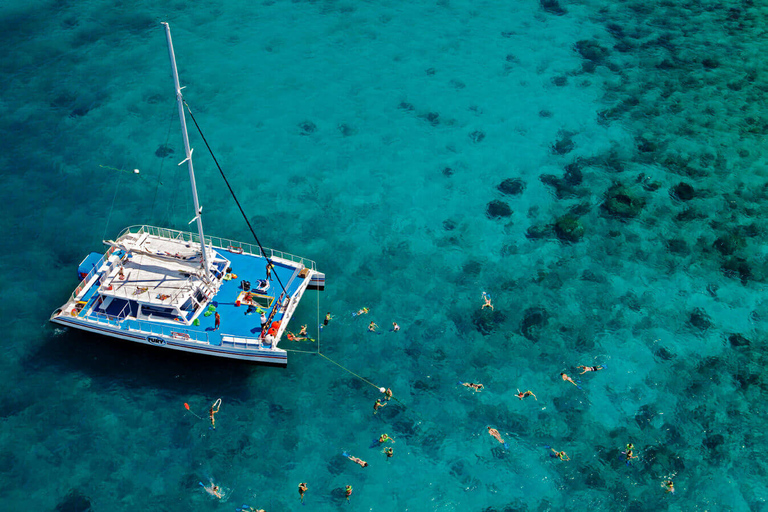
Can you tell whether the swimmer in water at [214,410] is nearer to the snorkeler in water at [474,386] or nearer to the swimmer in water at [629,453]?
the snorkeler in water at [474,386]

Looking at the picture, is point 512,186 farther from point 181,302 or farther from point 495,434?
point 181,302

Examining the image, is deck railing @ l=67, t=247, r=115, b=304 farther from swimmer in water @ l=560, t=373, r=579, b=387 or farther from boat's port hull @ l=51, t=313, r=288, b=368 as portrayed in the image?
swimmer in water @ l=560, t=373, r=579, b=387

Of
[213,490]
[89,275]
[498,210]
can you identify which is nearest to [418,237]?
[498,210]

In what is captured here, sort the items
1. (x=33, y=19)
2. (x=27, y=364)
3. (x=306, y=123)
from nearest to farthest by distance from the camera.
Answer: (x=27, y=364)
(x=306, y=123)
(x=33, y=19)

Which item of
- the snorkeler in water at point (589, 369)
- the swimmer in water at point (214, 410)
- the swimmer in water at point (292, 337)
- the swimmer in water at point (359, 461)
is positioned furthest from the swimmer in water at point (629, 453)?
the swimmer in water at point (214, 410)

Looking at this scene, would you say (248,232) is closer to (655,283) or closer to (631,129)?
(655,283)

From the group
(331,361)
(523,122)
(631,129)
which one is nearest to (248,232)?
(331,361)

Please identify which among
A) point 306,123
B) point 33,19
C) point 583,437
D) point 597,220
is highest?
point 33,19

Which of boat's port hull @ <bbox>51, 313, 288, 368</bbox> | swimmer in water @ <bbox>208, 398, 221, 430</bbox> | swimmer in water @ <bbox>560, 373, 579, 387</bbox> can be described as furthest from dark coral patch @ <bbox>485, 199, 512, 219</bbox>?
swimmer in water @ <bbox>208, 398, 221, 430</bbox>
